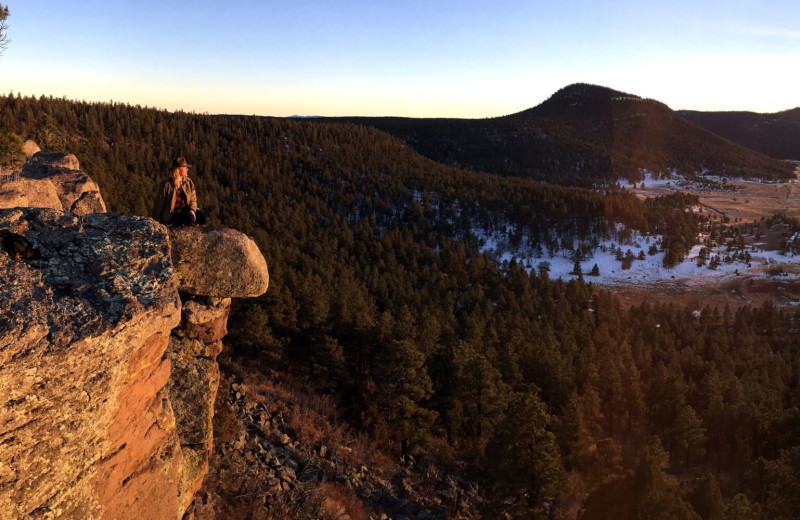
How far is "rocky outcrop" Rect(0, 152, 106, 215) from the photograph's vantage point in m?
8.19

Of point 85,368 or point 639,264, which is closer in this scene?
point 85,368

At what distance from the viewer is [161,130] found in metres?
104

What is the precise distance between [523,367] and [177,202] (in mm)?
26510

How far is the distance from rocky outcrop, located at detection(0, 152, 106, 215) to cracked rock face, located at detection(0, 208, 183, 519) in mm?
2802

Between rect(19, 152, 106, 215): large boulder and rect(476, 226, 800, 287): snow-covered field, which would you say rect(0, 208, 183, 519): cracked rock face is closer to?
rect(19, 152, 106, 215): large boulder

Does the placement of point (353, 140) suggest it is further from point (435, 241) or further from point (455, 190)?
point (435, 241)

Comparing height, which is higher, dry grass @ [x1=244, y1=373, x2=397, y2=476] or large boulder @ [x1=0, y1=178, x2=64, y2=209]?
large boulder @ [x1=0, y1=178, x2=64, y2=209]

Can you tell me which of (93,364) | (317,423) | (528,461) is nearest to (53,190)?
(93,364)

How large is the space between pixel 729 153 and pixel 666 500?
772 feet

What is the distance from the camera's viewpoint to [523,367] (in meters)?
30.5

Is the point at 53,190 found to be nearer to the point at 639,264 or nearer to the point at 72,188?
the point at 72,188

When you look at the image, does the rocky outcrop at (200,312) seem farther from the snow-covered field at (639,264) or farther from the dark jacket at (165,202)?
the snow-covered field at (639,264)

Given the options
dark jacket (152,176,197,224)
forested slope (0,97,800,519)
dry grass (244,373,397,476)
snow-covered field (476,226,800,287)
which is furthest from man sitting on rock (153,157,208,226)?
snow-covered field (476,226,800,287)

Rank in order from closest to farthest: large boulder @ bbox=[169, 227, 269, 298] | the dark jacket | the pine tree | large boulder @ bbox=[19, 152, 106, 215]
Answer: large boulder @ bbox=[169, 227, 269, 298], the dark jacket, large boulder @ bbox=[19, 152, 106, 215], the pine tree
